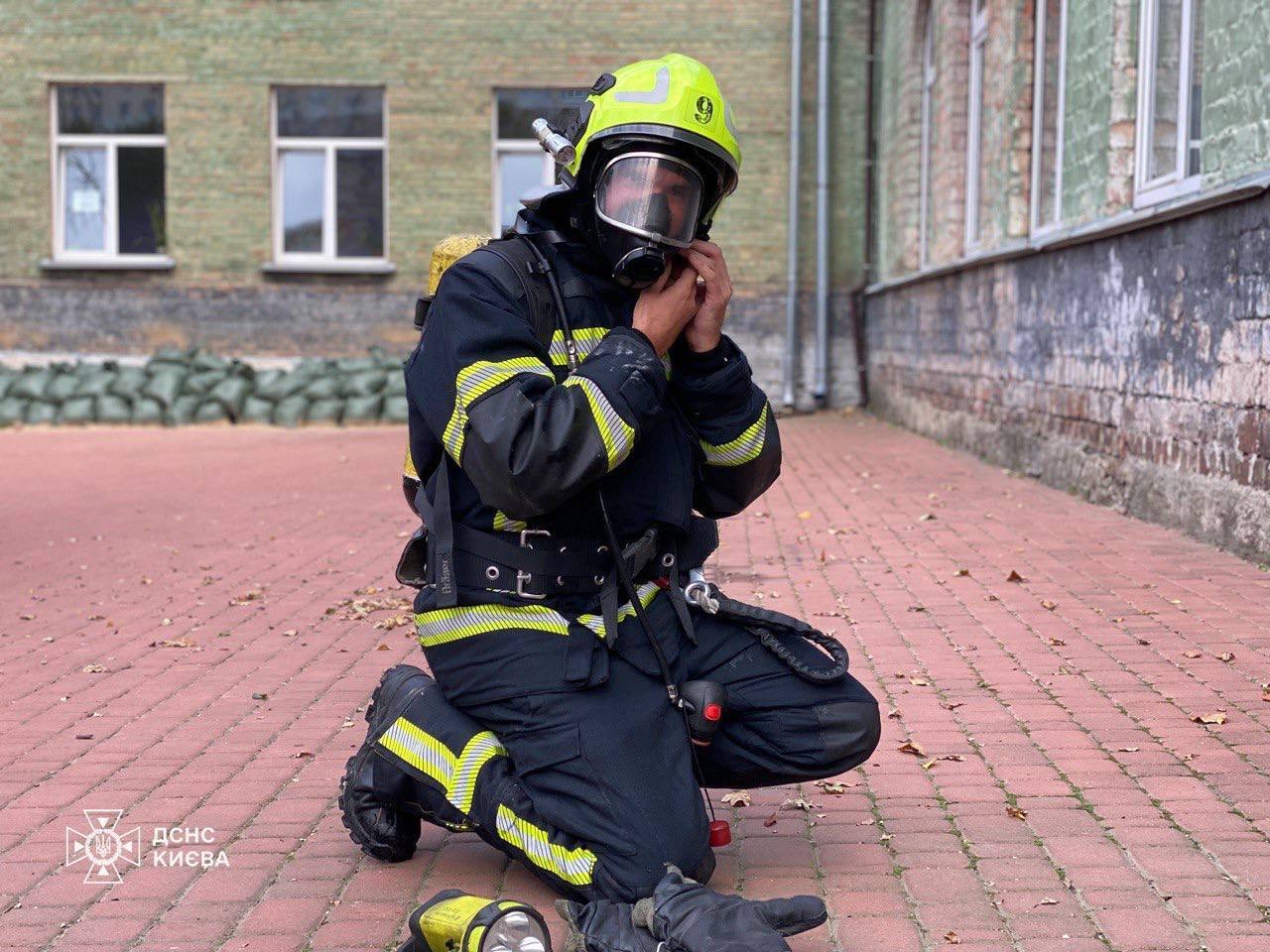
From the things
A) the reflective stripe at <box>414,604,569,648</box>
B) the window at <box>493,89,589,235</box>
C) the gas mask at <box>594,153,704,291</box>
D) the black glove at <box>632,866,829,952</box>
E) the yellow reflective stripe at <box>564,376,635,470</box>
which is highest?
the window at <box>493,89,589,235</box>

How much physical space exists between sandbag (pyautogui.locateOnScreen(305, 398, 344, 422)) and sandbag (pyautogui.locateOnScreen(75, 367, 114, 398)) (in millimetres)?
2697

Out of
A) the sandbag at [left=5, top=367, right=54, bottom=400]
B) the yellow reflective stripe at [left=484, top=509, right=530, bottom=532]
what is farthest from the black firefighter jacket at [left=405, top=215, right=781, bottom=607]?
the sandbag at [left=5, top=367, right=54, bottom=400]

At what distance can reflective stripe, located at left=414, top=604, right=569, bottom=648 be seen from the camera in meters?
3.52

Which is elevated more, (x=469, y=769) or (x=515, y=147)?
(x=515, y=147)

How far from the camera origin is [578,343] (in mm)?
3594

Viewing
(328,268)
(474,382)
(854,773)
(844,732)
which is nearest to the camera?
(474,382)

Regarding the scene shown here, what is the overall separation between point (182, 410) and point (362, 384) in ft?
7.62

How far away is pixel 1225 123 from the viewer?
29.0ft

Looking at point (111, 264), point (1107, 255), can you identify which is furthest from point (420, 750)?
point (111, 264)

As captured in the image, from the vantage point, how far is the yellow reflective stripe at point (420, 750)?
3.54m

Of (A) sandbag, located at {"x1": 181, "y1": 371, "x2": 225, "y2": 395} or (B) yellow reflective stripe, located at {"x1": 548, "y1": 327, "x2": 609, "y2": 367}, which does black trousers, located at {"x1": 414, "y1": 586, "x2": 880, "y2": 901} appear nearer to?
(B) yellow reflective stripe, located at {"x1": 548, "y1": 327, "x2": 609, "y2": 367}

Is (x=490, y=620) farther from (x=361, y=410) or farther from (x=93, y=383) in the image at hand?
(x=93, y=383)

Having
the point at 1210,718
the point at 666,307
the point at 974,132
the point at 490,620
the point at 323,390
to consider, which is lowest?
the point at 1210,718

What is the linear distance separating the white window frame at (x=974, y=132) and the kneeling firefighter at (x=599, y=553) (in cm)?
1283
